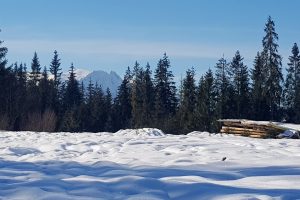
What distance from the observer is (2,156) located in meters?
9.66

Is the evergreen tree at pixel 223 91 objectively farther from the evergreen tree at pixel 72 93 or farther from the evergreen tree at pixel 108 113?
the evergreen tree at pixel 72 93

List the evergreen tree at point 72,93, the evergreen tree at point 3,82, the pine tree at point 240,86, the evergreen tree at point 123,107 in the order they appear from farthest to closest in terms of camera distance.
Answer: the evergreen tree at point 72,93
the evergreen tree at point 123,107
the pine tree at point 240,86
the evergreen tree at point 3,82

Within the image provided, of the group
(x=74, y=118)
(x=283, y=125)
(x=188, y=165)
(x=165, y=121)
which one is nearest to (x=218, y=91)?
(x=165, y=121)

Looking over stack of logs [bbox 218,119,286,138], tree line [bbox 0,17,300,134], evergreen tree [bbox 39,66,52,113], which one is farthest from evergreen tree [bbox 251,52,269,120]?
stack of logs [bbox 218,119,286,138]

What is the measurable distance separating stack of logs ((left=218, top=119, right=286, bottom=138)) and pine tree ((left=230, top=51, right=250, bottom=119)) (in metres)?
33.5

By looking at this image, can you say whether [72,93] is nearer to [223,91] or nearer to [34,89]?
[34,89]

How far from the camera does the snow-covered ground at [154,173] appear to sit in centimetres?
510

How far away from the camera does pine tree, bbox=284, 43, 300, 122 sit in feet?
187

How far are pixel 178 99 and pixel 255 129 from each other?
45610 mm

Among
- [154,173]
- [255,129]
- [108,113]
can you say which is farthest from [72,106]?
[154,173]

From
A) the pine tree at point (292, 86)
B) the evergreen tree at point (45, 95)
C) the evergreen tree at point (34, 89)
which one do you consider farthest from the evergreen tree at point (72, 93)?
the pine tree at point (292, 86)

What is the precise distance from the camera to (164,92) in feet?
203

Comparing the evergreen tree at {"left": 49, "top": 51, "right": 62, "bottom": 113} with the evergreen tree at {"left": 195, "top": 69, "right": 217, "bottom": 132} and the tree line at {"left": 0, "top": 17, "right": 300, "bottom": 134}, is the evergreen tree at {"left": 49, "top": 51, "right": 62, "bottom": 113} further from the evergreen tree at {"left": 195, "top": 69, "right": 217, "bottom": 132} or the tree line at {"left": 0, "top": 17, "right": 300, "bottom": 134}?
the evergreen tree at {"left": 195, "top": 69, "right": 217, "bottom": 132}

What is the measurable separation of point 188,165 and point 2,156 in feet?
14.3
